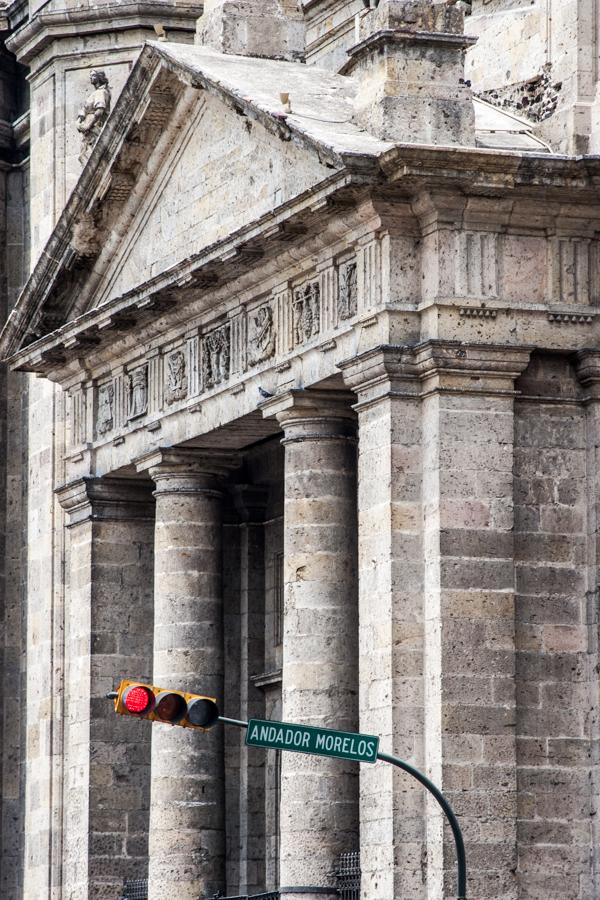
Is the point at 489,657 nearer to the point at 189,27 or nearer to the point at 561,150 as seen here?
the point at 561,150

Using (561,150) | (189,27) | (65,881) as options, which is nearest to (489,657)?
(561,150)

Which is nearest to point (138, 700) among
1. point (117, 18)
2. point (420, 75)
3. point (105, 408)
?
point (420, 75)

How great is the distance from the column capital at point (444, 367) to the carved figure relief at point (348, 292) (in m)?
1.15

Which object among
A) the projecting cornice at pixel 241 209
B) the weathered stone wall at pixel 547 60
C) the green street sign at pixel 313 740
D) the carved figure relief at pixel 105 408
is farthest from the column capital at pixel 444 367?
the carved figure relief at pixel 105 408

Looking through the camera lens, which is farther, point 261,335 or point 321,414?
point 261,335

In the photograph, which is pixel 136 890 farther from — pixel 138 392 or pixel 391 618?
pixel 391 618

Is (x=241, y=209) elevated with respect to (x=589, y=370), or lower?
elevated

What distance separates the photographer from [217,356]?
4356 centimetres

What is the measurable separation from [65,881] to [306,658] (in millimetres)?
9332

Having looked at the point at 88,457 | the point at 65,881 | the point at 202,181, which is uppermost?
the point at 202,181

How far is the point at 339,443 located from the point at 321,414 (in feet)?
1.47

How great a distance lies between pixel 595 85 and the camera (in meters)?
39.8

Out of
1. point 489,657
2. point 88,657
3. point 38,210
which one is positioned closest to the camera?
point 489,657

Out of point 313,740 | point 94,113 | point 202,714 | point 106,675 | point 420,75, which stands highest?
point 94,113
